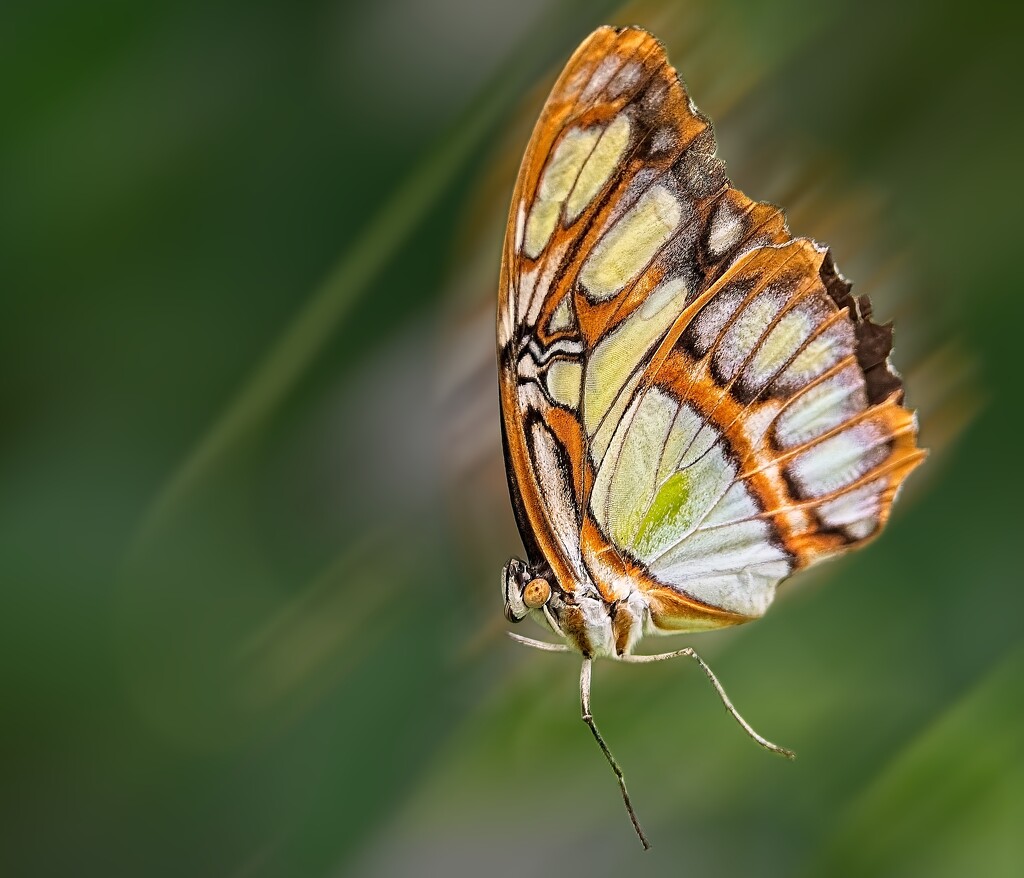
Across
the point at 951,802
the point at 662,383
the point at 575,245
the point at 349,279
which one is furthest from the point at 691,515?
the point at 349,279

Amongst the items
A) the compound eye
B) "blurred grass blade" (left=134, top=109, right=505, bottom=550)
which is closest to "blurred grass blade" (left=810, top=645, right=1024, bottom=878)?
the compound eye

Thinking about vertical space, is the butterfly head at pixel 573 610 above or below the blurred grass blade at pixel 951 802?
above

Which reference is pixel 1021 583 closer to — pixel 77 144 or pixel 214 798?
pixel 214 798

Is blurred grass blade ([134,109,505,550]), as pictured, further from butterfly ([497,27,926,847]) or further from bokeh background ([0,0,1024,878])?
butterfly ([497,27,926,847])

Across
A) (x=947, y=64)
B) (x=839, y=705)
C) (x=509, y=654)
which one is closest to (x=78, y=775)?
(x=509, y=654)

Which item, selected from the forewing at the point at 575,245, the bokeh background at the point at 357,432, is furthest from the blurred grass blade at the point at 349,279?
the forewing at the point at 575,245

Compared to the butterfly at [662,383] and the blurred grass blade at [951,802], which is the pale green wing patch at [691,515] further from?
the blurred grass blade at [951,802]

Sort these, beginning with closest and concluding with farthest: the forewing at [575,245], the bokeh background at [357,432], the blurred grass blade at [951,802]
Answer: the forewing at [575,245] → the blurred grass blade at [951,802] → the bokeh background at [357,432]
